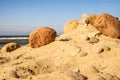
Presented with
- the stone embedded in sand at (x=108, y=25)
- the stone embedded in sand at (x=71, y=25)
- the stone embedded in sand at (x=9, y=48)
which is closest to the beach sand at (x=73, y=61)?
the stone embedded in sand at (x=108, y=25)

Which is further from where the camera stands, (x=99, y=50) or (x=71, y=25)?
(x=71, y=25)

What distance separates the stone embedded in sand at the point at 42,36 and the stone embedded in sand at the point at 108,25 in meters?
2.09

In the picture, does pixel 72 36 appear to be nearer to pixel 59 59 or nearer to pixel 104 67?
pixel 59 59

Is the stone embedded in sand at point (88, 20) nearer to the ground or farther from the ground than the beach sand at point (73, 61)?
farther from the ground

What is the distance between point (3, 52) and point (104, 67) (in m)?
7.24

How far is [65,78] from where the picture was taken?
308 inches

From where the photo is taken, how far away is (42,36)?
12.1 meters

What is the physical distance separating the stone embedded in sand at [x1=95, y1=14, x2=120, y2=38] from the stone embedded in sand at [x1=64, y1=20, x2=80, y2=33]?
2.56m

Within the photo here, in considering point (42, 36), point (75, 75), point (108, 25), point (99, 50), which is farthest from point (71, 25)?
point (75, 75)

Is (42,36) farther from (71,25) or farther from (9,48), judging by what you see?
(9,48)

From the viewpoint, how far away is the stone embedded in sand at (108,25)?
1133 centimetres

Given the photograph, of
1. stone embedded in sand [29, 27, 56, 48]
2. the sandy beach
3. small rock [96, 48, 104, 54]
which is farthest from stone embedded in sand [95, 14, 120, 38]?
stone embedded in sand [29, 27, 56, 48]

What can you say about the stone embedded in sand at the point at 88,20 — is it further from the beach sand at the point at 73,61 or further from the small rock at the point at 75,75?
the small rock at the point at 75,75

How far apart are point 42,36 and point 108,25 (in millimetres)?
3004
